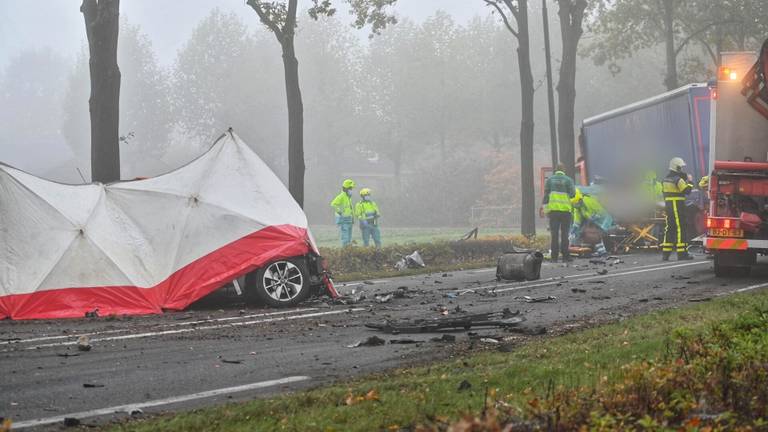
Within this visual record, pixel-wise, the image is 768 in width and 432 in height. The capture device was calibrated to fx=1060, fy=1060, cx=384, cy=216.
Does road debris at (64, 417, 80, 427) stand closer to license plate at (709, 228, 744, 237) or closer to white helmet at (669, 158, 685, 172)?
license plate at (709, 228, 744, 237)

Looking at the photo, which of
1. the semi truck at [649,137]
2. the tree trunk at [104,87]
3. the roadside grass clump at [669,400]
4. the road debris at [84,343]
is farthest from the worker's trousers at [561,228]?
the roadside grass clump at [669,400]

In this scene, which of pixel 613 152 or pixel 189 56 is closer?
pixel 613 152

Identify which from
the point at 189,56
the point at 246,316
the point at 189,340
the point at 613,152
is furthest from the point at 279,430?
the point at 189,56

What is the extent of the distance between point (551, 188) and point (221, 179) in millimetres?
9850

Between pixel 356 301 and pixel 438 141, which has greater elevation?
pixel 438 141

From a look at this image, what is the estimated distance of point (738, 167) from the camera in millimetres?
15812

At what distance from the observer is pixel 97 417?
6.25 meters

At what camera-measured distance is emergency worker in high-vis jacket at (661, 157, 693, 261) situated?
20484 millimetres

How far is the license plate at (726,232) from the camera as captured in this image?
15648 mm

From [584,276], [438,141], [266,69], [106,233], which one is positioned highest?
[266,69]

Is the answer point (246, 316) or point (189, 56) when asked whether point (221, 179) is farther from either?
point (189, 56)

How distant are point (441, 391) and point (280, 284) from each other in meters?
7.06

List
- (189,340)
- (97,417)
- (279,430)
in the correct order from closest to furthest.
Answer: (279,430) < (97,417) < (189,340)

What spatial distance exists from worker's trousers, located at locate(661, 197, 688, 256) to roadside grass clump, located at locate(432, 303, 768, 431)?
1454 centimetres
